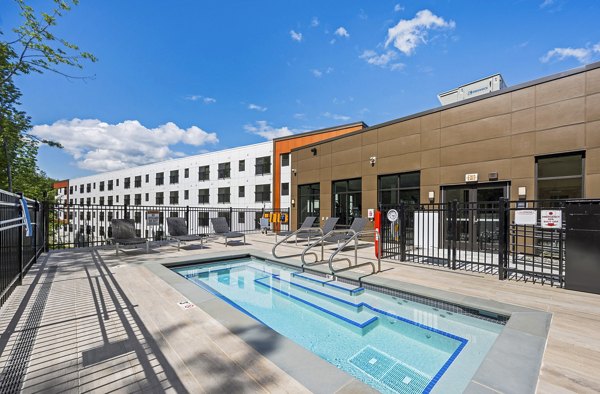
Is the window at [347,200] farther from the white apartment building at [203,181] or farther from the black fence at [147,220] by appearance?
the white apartment building at [203,181]

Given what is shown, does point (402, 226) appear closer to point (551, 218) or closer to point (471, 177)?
point (551, 218)

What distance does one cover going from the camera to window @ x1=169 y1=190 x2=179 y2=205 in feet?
97.3

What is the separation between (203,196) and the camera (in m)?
27.1

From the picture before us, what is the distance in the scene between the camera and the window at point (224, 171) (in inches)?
983

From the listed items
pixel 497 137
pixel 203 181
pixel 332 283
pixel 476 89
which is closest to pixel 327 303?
pixel 332 283

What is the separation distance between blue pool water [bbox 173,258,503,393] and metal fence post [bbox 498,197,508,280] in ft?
6.96

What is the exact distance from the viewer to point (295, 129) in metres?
21.8

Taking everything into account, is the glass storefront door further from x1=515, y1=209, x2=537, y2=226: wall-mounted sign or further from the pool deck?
the pool deck

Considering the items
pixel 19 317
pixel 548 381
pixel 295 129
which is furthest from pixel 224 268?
pixel 295 129

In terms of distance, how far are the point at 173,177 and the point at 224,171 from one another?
9057mm

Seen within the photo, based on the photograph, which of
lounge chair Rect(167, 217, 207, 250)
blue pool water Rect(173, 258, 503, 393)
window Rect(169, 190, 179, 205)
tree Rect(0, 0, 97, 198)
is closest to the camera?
blue pool water Rect(173, 258, 503, 393)

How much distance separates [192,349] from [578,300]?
5.38 metres

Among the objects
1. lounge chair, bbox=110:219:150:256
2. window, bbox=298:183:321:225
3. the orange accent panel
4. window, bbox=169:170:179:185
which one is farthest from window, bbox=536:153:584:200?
window, bbox=169:170:179:185

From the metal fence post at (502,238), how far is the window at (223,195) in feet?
74.0
